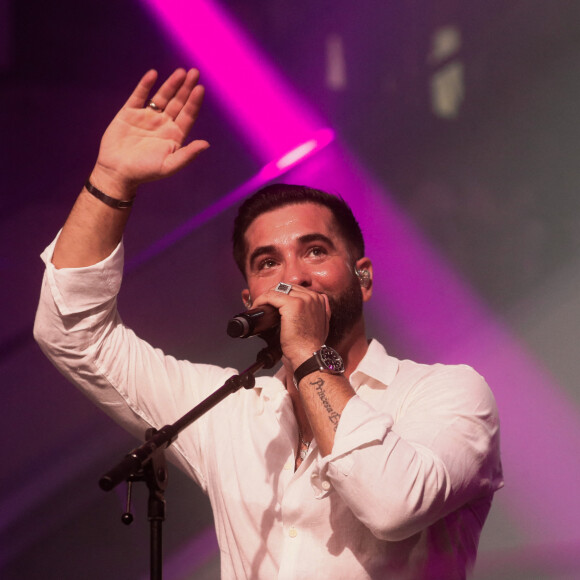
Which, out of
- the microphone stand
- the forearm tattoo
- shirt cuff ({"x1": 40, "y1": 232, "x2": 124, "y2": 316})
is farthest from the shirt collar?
shirt cuff ({"x1": 40, "y1": 232, "x2": 124, "y2": 316})

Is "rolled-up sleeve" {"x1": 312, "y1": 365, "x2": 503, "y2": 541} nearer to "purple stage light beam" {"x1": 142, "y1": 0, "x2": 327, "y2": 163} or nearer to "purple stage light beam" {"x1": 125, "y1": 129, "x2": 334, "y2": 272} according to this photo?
"purple stage light beam" {"x1": 125, "y1": 129, "x2": 334, "y2": 272}

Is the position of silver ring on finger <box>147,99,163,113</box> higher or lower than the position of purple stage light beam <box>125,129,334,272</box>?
higher

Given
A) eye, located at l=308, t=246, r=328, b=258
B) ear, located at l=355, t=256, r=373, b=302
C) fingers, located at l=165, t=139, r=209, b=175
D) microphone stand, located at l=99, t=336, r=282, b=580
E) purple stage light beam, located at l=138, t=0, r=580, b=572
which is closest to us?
microphone stand, located at l=99, t=336, r=282, b=580

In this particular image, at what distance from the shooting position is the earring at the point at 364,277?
7.39 ft

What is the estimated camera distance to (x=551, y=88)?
262 cm

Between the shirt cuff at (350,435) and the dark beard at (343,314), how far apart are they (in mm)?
470

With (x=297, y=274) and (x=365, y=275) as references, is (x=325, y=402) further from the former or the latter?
(x=365, y=275)

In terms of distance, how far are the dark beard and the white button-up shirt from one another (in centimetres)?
9

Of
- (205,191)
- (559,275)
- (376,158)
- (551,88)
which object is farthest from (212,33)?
(559,275)

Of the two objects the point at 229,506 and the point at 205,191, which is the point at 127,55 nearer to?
the point at 205,191

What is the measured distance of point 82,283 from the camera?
6.44ft

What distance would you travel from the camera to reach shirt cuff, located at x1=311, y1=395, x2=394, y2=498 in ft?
4.86

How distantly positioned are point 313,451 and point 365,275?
65 cm

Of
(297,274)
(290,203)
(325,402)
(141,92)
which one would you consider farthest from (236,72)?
(325,402)
